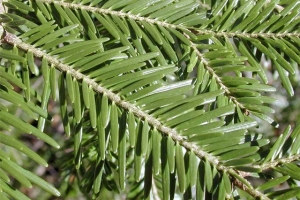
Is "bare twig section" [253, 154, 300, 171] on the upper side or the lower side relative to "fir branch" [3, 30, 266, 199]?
lower

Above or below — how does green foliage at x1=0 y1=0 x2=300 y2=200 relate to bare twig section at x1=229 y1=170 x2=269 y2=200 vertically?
above

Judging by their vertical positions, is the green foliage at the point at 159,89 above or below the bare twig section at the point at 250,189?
above

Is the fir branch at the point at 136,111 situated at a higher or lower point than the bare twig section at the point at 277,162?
higher

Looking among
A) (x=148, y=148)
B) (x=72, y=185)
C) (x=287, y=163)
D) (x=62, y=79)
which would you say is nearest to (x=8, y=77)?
(x=62, y=79)

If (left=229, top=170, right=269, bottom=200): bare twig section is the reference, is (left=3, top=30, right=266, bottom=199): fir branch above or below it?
above

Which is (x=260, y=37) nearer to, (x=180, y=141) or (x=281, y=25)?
(x=281, y=25)

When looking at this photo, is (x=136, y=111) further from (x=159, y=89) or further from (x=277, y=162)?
(x=277, y=162)

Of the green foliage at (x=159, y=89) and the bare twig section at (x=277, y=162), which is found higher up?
the green foliage at (x=159, y=89)

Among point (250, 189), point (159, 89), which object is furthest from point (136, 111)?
point (250, 189)
